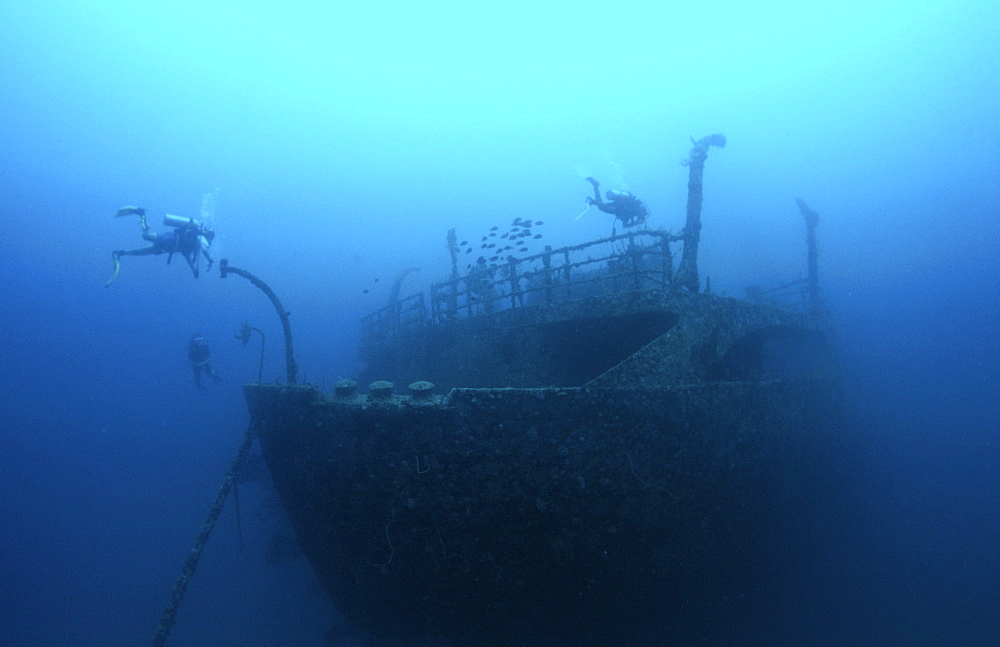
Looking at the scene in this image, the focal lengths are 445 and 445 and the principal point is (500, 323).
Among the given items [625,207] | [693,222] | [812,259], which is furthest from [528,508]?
[812,259]

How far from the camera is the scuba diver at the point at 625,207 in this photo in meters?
12.9

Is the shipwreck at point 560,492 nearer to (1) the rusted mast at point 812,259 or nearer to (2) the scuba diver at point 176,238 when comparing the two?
(2) the scuba diver at point 176,238

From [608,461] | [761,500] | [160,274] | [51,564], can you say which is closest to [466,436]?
[608,461]

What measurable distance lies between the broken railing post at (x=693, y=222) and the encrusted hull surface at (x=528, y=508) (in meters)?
2.78

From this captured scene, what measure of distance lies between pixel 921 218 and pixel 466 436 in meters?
129

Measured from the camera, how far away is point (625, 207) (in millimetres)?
13211

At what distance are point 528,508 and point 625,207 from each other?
10.0 metres

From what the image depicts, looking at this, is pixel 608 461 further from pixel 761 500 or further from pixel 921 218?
pixel 921 218

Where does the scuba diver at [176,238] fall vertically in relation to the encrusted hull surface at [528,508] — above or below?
above

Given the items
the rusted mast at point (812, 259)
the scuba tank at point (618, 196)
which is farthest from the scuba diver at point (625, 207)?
the rusted mast at point (812, 259)

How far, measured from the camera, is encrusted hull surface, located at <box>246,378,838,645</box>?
5719 millimetres

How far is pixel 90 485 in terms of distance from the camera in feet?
140

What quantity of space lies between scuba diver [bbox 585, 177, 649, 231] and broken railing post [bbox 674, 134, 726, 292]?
155 cm

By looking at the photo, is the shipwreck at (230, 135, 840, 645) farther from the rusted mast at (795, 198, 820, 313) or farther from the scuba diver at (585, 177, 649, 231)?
the rusted mast at (795, 198, 820, 313)
